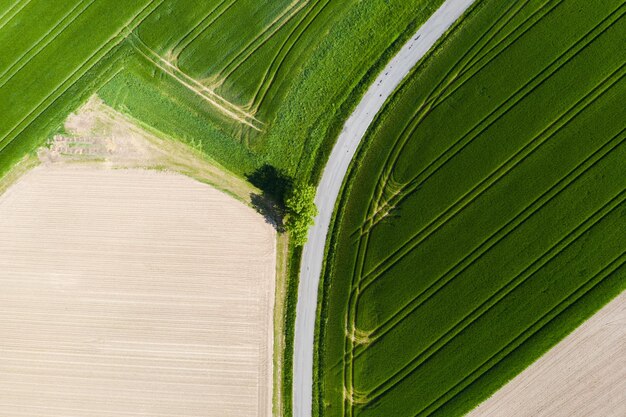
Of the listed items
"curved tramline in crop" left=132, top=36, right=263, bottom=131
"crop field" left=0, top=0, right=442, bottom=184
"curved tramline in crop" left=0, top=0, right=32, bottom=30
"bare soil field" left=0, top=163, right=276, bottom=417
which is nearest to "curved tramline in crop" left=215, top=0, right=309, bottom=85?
"crop field" left=0, top=0, right=442, bottom=184

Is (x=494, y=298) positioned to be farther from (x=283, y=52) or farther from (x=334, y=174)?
(x=283, y=52)

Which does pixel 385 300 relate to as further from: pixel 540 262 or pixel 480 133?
pixel 480 133

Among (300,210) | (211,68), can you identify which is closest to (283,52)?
(211,68)

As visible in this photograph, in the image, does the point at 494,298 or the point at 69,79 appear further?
the point at 69,79

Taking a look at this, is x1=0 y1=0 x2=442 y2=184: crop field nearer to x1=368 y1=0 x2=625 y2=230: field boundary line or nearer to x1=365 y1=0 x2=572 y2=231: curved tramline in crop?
x1=365 y1=0 x2=572 y2=231: curved tramline in crop

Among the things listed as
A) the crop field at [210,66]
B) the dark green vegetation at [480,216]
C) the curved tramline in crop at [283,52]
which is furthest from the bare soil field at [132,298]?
the curved tramline in crop at [283,52]

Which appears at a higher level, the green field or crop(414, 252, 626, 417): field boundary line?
the green field

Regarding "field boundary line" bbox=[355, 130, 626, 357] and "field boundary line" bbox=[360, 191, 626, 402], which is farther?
"field boundary line" bbox=[355, 130, 626, 357]
